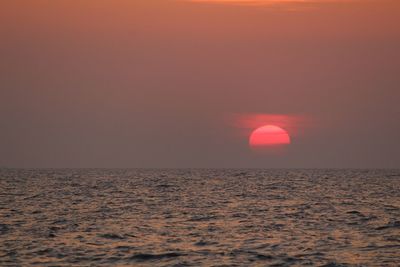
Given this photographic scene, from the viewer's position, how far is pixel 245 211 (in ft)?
168

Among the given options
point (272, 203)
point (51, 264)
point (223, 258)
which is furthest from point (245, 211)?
point (51, 264)

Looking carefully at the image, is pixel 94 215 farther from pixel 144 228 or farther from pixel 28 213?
pixel 144 228

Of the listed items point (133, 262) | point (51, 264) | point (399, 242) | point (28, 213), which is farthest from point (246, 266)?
point (28, 213)

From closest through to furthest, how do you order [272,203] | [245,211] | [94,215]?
[94,215], [245,211], [272,203]

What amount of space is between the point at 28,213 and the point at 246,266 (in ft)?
83.0

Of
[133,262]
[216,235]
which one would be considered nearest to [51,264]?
[133,262]

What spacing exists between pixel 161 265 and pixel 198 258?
6.65 feet

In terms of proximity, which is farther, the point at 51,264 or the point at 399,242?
the point at 399,242

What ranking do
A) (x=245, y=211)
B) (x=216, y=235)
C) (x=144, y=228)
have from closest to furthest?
(x=216, y=235) < (x=144, y=228) < (x=245, y=211)

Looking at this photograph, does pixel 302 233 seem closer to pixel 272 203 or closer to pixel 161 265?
pixel 161 265

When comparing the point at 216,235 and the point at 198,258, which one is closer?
the point at 198,258

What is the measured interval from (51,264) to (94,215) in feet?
65.9

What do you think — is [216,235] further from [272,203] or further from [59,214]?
[272,203]

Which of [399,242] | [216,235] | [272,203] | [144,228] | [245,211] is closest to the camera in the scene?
[399,242]
